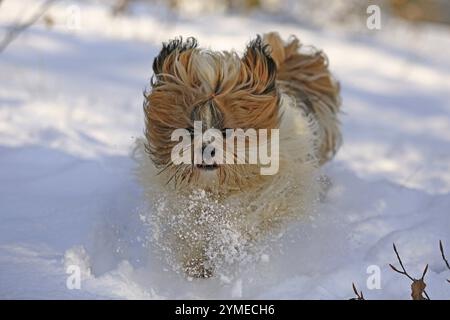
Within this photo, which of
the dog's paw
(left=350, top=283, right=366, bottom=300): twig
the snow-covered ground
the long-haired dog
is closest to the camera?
(left=350, top=283, right=366, bottom=300): twig

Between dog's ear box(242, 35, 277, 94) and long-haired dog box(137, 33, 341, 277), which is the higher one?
dog's ear box(242, 35, 277, 94)

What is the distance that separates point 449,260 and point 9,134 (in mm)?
3445

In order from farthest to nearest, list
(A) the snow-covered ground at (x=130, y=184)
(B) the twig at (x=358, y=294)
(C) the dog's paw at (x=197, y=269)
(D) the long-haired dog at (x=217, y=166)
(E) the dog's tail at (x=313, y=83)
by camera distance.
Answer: (E) the dog's tail at (x=313, y=83) < (C) the dog's paw at (x=197, y=269) < (D) the long-haired dog at (x=217, y=166) < (A) the snow-covered ground at (x=130, y=184) < (B) the twig at (x=358, y=294)

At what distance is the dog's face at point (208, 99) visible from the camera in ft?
11.6

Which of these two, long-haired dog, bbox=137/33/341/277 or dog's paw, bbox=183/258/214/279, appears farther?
dog's paw, bbox=183/258/214/279

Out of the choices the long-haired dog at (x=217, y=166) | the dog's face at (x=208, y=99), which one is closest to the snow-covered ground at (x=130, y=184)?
the long-haired dog at (x=217, y=166)

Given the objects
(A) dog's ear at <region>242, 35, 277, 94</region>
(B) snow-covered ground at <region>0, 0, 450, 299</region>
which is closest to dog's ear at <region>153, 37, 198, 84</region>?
(A) dog's ear at <region>242, 35, 277, 94</region>

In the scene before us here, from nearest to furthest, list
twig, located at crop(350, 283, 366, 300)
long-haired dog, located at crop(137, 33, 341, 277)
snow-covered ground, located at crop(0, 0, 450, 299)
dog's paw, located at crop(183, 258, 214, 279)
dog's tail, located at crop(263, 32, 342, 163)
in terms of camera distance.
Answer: twig, located at crop(350, 283, 366, 300)
snow-covered ground, located at crop(0, 0, 450, 299)
long-haired dog, located at crop(137, 33, 341, 277)
dog's paw, located at crop(183, 258, 214, 279)
dog's tail, located at crop(263, 32, 342, 163)

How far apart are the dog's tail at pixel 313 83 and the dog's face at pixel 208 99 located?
132 centimetres

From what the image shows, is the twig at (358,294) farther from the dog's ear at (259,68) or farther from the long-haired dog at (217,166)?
the dog's ear at (259,68)

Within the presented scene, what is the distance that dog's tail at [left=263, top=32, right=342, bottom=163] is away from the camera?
5.15 m

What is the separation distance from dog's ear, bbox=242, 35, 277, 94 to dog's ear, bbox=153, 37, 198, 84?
289mm

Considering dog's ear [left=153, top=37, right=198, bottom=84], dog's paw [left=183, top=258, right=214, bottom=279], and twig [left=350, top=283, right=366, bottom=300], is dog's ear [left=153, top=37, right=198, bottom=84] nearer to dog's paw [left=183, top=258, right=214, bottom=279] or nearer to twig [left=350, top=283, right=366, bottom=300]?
dog's paw [left=183, top=258, right=214, bottom=279]
